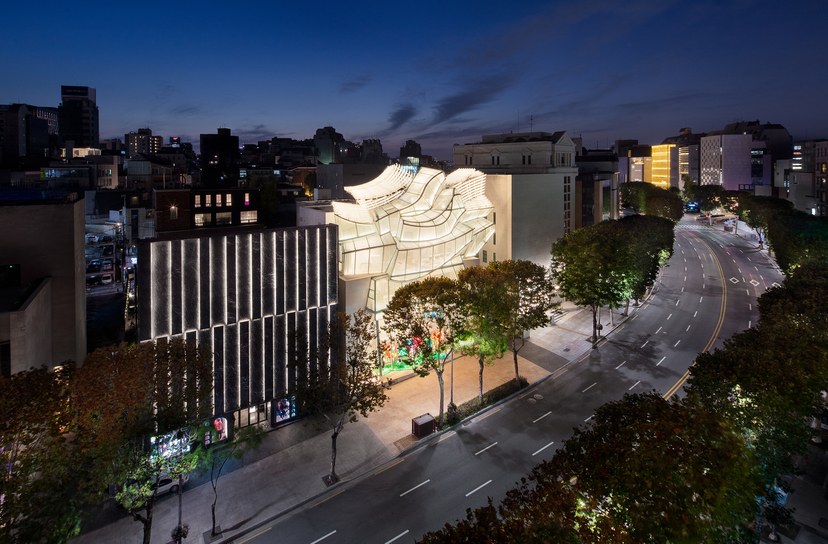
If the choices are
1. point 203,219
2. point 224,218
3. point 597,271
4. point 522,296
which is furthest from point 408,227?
point 203,219

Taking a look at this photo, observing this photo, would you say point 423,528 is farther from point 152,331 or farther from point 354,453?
point 152,331

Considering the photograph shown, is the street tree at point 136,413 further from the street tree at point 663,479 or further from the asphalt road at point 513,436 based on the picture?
the street tree at point 663,479

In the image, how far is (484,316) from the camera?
1476 inches

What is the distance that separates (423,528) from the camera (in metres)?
25.8

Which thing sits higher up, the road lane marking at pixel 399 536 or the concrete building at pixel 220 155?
the concrete building at pixel 220 155

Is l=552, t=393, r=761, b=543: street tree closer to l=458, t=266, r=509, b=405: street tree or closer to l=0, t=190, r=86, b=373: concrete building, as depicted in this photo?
l=458, t=266, r=509, b=405: street tree

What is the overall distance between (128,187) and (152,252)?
101725 mm

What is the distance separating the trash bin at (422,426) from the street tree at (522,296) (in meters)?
10.0

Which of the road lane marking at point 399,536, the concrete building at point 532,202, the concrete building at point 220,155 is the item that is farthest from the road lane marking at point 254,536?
the concrete building at point 220,155

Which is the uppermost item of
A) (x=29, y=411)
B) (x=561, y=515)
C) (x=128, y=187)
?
(x=128, y=187)

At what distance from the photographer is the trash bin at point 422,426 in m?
34.8

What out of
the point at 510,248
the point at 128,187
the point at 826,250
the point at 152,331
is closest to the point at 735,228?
the point at 826,250

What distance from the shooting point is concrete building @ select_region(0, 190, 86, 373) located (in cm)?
2723

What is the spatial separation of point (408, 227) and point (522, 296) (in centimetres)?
1258
